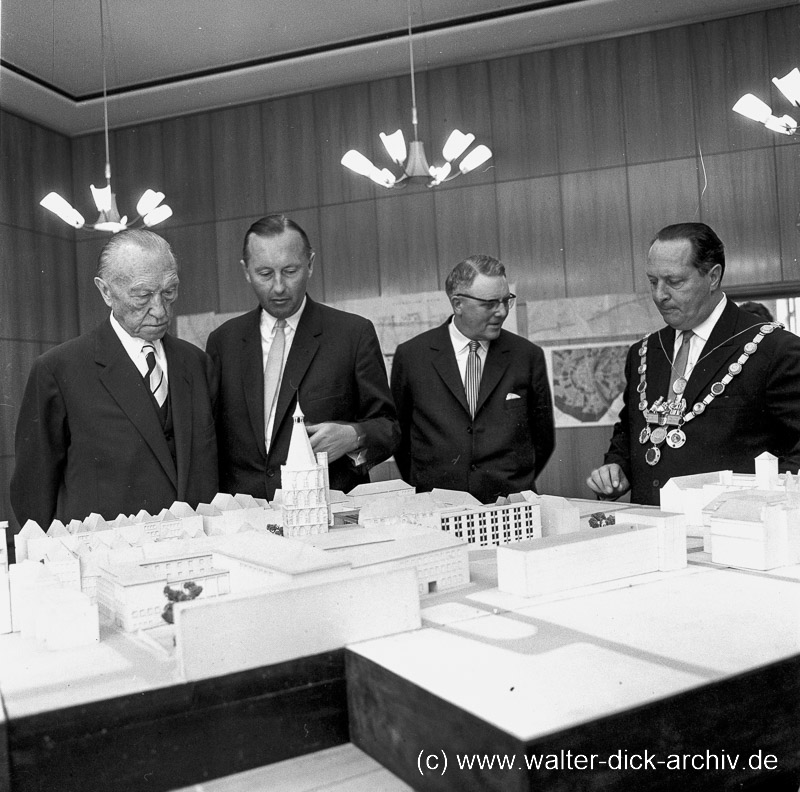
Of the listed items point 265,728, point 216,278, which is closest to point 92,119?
point 216,278

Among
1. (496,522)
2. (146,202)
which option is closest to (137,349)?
(496,522)

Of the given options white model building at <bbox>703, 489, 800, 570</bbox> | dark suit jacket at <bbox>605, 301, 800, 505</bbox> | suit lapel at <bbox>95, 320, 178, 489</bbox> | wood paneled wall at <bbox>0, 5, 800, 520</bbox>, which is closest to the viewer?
white model building at <bbox>703, 489, 800, 570</bbox>

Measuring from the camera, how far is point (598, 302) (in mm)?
7398

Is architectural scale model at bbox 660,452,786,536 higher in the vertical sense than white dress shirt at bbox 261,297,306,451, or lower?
lower

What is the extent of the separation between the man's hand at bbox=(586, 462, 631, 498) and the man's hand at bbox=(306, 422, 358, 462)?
0.95 metres

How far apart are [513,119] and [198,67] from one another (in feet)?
9.50

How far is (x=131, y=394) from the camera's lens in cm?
289

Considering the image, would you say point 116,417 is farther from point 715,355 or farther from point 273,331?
point 715,355

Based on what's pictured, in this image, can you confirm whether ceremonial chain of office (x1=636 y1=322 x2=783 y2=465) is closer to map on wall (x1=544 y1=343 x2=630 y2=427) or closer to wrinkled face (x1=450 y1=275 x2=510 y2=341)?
wrinkled face (x1=450 y1=275 x2=510 y2=341)

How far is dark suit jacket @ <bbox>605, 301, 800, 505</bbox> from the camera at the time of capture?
3.27 metres

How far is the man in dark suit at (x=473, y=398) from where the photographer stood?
4.34 metres

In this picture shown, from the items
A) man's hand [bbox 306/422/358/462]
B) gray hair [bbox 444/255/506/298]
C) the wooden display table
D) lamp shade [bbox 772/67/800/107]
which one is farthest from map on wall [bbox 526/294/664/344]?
the wooden display table

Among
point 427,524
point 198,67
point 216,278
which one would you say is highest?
point 198,67

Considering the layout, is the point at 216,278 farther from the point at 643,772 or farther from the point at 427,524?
the point at 643,772
